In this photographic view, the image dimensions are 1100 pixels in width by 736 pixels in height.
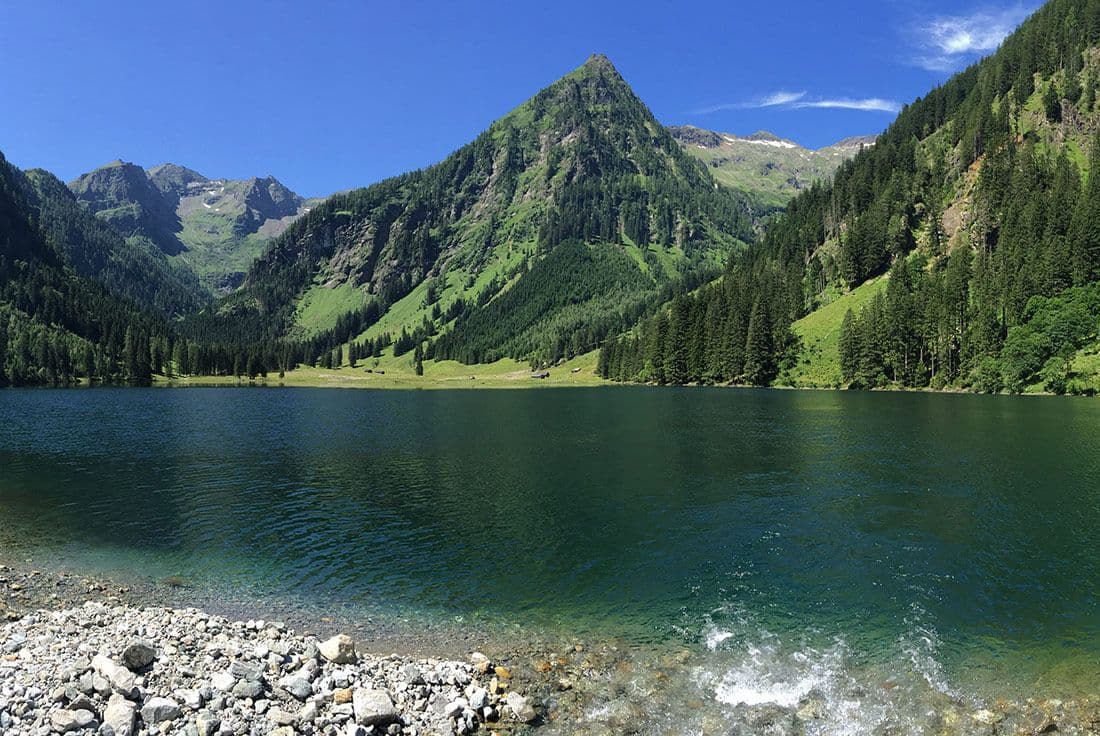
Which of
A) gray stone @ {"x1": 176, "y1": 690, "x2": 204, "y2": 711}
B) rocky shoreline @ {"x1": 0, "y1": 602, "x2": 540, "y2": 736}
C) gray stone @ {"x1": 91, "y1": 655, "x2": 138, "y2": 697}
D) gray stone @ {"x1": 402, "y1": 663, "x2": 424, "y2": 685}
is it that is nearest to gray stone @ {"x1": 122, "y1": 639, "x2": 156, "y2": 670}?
rocky shoreline @ {"x1": 0, "y1": 602, "x2": 540, "y2": 736}

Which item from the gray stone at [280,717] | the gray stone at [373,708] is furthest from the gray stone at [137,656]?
the gray stone at [373,708]

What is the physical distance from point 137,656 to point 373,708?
8322 mm

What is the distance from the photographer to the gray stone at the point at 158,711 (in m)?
17.4

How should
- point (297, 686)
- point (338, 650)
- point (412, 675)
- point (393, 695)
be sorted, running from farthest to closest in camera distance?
1. point (338, 650)
2. point (412, 675)
3. point (393, 695)
4. point (297, 686)

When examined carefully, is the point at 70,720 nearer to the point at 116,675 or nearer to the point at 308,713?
the point at 116,675

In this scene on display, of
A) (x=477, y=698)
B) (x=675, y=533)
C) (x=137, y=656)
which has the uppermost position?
(x=137, y=656)

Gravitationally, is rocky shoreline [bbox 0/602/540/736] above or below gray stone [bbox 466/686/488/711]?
above

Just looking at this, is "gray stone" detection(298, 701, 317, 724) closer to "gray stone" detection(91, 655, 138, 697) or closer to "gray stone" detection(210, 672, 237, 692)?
"gray stone" detection(210, 672, 237, 692)

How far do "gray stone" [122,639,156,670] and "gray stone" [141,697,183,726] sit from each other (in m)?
2.13

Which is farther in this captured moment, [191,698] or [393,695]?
[393,695]

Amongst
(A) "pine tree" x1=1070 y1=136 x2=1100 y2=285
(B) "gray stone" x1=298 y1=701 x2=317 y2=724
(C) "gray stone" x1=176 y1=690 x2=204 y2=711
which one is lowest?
(B) "gray stone" x1=298 y1=701 x2=317 y2=724

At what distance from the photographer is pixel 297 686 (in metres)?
19.4

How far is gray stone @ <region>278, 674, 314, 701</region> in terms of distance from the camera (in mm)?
19188

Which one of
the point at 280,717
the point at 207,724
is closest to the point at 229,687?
the point at 207,724
